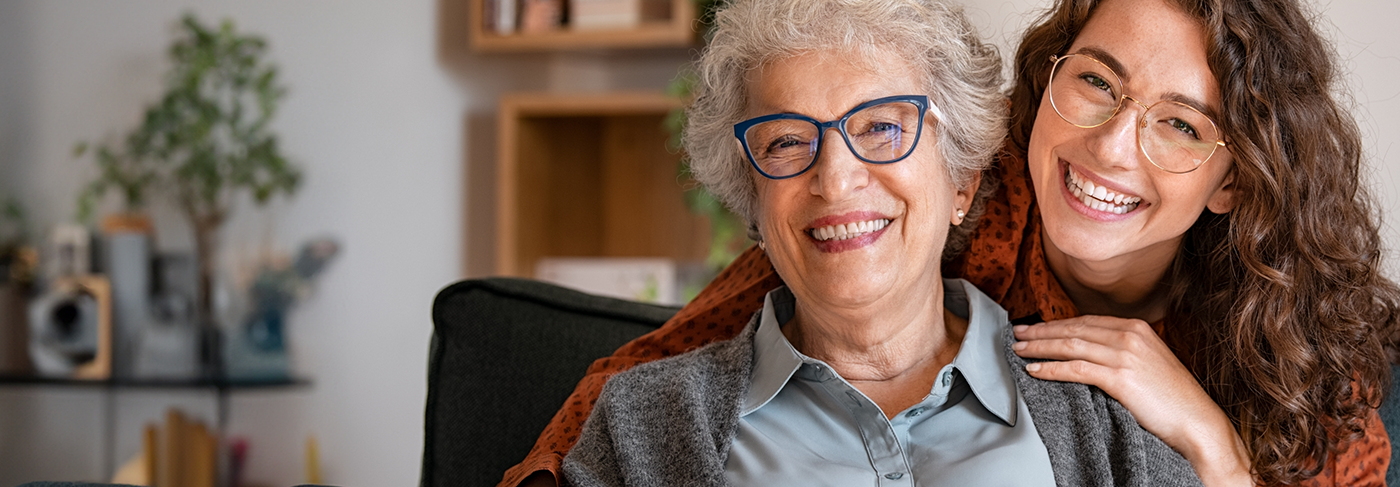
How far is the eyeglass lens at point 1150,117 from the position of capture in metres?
1.21

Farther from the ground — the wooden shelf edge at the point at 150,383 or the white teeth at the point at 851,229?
the white teeth at the point at 851,229

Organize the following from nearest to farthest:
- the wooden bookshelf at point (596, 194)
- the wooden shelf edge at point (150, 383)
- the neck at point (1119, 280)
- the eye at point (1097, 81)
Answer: the eye at point (1097, 81) < the neck at point (1119, 280) < the wooden shelf edge at point (150, 383) < the wooden bookshelf at point (596, 194)

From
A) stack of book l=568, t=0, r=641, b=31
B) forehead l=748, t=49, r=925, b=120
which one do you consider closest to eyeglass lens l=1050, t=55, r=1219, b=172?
forehead l=748, t=49, r=925, b=120

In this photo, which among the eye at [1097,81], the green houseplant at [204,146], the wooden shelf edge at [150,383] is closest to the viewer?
the eye at [1097,81]

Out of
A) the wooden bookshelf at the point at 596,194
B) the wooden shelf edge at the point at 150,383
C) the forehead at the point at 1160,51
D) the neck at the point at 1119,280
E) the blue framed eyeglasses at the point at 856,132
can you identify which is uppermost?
the forehead at the point at 1160,51

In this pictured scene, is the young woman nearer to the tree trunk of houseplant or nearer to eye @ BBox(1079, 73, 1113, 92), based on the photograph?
eye @ BBox(1079, 73, 1113, 92)

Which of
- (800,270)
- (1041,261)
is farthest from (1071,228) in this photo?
(800,270)

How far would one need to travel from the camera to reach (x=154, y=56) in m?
3.27

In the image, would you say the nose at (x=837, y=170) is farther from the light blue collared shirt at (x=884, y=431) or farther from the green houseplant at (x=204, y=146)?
the green houseplant at (x=204, y=146)

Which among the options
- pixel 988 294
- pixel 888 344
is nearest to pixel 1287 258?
pixel 988 294

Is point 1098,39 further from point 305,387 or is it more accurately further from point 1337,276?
point 305,387

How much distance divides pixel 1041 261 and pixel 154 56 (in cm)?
298

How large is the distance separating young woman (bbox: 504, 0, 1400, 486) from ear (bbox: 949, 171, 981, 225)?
0.28 ft

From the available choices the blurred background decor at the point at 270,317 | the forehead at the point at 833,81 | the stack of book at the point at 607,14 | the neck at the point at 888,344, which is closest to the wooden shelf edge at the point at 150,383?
the blurred background decor at the point at 270,317
